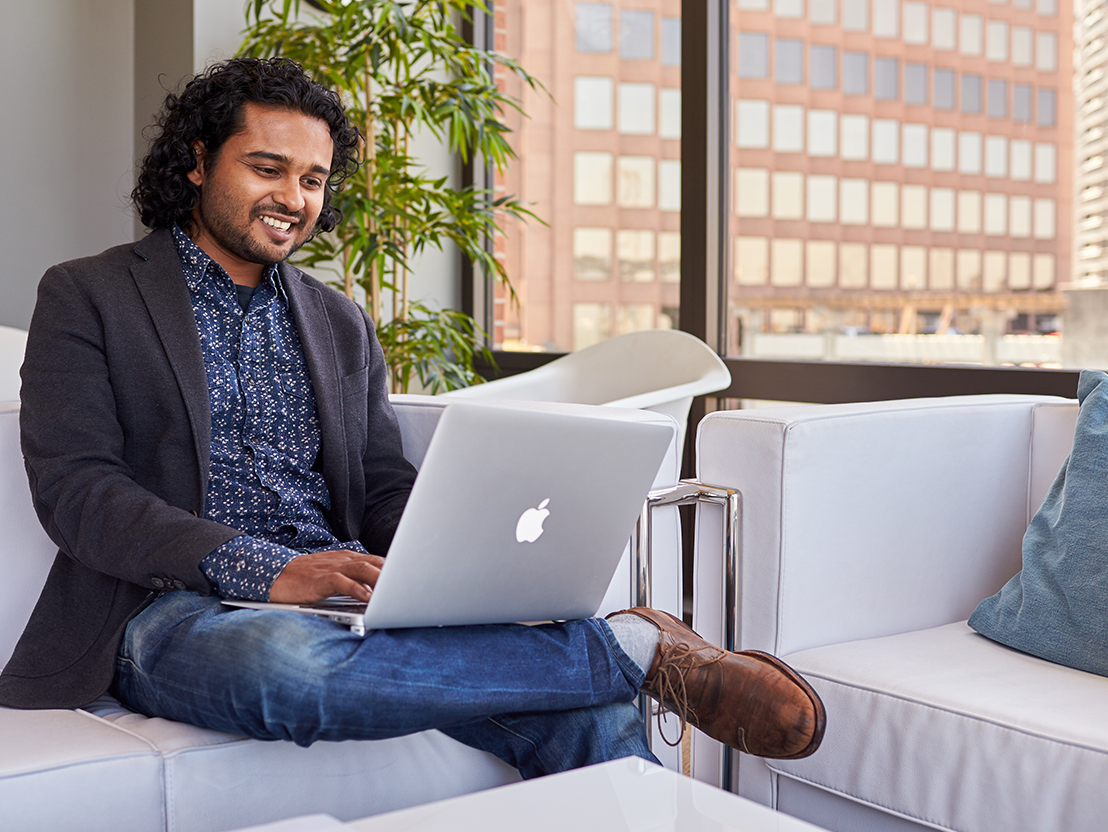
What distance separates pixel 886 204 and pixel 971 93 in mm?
345

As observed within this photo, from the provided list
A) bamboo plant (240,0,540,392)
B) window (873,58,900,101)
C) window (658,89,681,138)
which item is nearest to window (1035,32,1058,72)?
window (873,58,900,101)

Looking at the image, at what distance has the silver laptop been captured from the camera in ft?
3.67

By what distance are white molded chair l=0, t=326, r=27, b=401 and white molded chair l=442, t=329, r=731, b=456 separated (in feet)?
3.21

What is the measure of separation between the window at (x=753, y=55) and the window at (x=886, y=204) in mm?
521

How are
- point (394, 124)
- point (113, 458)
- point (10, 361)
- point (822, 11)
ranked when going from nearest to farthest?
point (113, 458) → point (10, 361) → point (822, 11) → point (394, 124)

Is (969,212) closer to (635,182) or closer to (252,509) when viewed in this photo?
(635,182)

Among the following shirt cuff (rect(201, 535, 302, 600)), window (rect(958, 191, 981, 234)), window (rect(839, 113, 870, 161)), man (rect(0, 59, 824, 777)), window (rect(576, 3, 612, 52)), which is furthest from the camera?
window (rect(576, 3, 612, 52))

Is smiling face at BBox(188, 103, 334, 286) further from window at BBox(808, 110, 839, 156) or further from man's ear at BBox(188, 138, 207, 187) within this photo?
window at BBox(808, 110, 839, 156)

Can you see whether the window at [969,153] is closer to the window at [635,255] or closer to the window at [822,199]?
the window at [822,199]

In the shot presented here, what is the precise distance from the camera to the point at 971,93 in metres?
2.75

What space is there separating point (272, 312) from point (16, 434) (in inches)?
16.3

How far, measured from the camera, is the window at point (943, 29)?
2.78 metres

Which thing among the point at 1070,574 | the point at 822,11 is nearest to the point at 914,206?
the point at 822,11

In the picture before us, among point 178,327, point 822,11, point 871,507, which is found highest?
point 822,11
